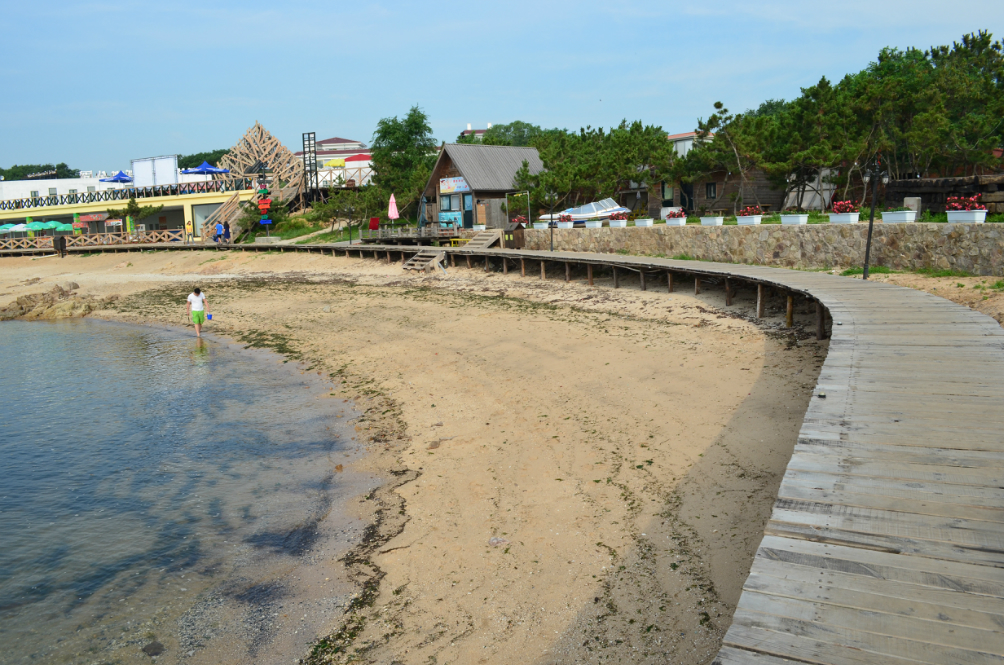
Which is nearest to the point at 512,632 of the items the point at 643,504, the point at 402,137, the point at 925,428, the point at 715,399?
the point at 643,504

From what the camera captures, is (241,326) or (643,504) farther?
(241,326)

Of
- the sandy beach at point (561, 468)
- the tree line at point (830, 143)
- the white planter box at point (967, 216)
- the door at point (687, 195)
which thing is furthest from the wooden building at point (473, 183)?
the white planter box at point (967, 216)

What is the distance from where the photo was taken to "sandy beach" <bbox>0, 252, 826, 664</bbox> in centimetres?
600

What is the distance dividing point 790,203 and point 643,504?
89.7 feet

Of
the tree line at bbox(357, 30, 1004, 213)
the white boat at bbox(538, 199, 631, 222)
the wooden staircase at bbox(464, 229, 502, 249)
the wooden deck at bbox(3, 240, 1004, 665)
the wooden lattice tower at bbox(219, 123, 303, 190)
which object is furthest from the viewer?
the wooden lattice tower at bbox(219, 123, 303, 190)

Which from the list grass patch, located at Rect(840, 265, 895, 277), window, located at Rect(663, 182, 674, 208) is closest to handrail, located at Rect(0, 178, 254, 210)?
window, located at Rect(663, 182, 674, 208)

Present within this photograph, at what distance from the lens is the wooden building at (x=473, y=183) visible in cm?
3916

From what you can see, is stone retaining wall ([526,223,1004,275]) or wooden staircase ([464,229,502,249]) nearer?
stone retaining wall ([526,223,1004,275])

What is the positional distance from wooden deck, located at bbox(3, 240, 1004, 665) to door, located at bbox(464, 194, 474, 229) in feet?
104

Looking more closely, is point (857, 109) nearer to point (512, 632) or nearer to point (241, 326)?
point (241, 326)

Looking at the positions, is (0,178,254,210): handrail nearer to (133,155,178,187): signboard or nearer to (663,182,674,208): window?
(133,155,178,187): signboard

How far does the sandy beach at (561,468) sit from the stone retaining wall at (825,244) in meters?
Result: 2.23

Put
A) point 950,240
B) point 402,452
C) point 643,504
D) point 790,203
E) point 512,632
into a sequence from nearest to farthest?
point 512,632
point 643,504
point 402,452
point 950,240
point 790,203

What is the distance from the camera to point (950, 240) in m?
16.1
